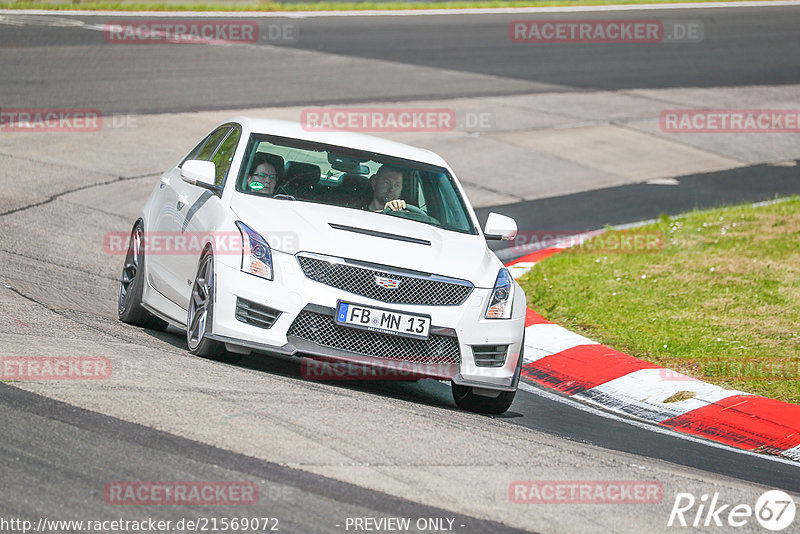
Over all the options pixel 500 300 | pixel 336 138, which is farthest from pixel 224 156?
pixel 500 300

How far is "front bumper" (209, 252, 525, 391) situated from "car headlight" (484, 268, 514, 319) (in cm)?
10

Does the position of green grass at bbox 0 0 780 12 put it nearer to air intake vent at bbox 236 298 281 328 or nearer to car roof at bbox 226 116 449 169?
car roof at bbox 226 116 449 169

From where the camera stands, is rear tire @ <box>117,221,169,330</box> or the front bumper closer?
the front bumper

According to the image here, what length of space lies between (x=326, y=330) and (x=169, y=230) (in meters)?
1.89

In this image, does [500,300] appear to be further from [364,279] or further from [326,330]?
[326,330]

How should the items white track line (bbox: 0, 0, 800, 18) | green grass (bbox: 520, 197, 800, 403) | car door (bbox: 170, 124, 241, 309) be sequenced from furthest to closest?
1. white track line (bbox: 0, 0, 800, 18)
2. green grass (bbox: 520, 197, 800, 403)
3. car door (bbox: 170, 124, 241, 309)

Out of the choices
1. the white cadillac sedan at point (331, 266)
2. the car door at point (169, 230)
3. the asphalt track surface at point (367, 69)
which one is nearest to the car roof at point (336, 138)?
the white cadillac sedan at point (331, 266)

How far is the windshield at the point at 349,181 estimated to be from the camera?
8.03 meters

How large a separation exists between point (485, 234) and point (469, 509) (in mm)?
3460

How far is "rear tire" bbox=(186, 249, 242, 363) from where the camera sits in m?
7.14

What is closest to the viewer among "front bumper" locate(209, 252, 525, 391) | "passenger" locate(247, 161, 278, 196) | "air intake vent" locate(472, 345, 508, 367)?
"front bumper" locate(209, 252, 525, 391)

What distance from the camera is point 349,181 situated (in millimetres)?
8234

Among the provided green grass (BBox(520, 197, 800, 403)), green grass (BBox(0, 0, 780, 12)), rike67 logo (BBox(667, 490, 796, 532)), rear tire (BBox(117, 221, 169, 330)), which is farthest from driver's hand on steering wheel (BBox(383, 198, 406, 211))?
green grass (BBox(0, 0, 780, 12))

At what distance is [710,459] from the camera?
7.08m
